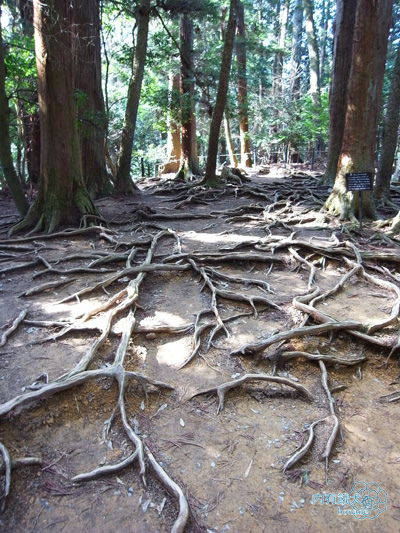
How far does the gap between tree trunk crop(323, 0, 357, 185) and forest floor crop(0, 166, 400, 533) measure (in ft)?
18.2

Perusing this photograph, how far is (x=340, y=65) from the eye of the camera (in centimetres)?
993

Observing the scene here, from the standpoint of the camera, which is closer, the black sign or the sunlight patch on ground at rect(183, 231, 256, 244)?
the black sign

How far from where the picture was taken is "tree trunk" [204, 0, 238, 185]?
33.5 ft

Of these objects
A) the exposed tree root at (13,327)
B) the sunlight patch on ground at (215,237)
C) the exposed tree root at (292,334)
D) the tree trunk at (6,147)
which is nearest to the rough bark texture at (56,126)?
the tree trunk at (6,147)

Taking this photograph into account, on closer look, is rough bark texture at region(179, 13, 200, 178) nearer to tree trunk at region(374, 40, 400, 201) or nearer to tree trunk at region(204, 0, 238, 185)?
tree trunk at region(204, 0, 238, 185)

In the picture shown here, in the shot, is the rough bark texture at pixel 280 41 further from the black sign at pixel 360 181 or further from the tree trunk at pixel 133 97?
the black sign at pixel 360 181

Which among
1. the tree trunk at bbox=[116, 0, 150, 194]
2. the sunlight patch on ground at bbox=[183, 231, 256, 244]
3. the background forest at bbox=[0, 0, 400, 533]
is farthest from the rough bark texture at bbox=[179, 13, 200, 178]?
the sunlight patch on ground at bbox=[183, 231, 256, 244]

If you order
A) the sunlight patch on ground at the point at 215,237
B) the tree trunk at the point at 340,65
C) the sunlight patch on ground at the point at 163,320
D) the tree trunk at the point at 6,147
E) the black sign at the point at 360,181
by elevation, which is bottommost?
the sunlight patch on ground at the point at 163,320

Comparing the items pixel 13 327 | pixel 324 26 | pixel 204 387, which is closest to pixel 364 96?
pixel 204 387

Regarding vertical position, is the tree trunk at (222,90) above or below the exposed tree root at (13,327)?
above

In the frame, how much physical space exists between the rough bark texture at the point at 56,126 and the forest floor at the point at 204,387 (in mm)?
1265

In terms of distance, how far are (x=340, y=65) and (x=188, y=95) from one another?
4699 mm

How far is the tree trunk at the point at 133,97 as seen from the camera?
10.3m

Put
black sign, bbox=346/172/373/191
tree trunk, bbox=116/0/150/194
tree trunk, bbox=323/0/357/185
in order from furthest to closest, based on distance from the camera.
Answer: tree trunk, bbox=116/0/150/194 → tree trunk, bbox=323/0/357/185 → black sign, bbox=346/172/373/191
